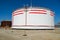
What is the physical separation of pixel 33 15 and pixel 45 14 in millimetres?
4641

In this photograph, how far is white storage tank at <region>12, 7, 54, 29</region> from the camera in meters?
61.9

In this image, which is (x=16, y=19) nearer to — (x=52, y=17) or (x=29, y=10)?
(x=29, y=10)

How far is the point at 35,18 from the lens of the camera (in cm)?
6259

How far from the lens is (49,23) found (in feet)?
210

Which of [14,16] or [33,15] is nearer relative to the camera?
[33,15]

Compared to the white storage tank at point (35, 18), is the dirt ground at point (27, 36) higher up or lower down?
lower down

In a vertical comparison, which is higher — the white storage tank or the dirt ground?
the white storage tank

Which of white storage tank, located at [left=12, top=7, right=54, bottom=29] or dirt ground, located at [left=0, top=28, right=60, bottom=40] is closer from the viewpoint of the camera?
dirt ground, located at [left=0, top=28, right=60, bottom=40]

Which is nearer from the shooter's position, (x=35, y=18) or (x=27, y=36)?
Answer: (x=27, y=36)

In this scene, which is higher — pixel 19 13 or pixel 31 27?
pixel 19 13

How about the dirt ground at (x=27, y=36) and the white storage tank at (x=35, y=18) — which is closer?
the dirt ground at (x=27, y=36)

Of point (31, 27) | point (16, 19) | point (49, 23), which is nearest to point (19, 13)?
point (16, 19)

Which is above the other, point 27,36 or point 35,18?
point 35,18

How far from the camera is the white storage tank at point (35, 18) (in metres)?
61.9
